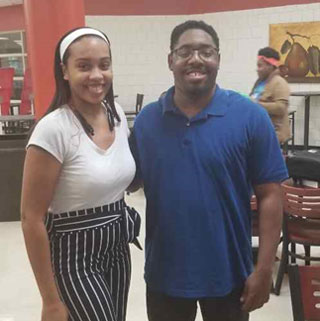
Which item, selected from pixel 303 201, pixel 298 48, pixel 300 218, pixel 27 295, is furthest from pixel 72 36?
pixel 298 48

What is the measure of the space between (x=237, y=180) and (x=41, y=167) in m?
0.60

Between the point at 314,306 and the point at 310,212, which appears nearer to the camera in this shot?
the point at 314,306

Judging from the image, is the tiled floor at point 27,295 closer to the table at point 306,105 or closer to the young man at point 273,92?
the young man at point 273,92

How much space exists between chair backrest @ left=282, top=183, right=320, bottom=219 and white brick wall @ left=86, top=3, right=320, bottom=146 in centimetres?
497

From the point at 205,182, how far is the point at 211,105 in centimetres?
25

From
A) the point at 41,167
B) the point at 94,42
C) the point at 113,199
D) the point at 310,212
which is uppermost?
the point at 94,42

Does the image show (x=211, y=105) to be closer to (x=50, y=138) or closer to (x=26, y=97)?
(x=50, y=138)

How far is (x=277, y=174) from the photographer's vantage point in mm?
1489

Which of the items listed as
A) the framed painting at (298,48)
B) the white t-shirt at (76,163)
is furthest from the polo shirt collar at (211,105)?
the framed painting at (298,48)

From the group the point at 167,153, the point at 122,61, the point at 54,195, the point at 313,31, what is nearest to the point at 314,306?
the point at 167,153

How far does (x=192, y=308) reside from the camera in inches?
63.7

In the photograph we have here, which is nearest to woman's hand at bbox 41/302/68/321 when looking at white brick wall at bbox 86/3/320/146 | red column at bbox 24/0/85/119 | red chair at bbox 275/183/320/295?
red chair at bbox 275/183/320/295

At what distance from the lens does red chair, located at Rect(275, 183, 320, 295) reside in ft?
9.30

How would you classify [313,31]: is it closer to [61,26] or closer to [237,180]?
[61,26]
